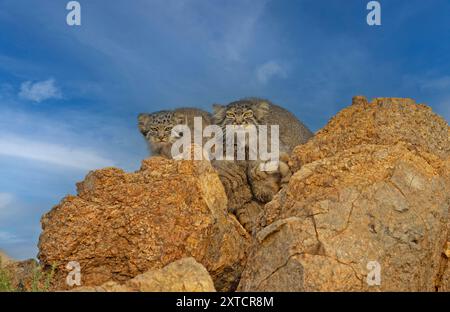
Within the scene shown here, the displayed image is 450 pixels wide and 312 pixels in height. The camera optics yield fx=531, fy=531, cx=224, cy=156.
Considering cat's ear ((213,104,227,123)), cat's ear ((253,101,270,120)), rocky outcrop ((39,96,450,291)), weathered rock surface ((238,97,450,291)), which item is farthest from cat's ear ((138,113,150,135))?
weathered rock surface ((238,97,450,291))

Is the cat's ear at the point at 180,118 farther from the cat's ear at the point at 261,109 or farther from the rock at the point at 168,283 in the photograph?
the rock at the point at 168,283

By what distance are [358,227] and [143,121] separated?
8.89 m

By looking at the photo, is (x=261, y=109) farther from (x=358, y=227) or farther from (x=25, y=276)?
(x=358, y=227)

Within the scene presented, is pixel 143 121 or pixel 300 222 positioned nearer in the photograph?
pixel 300 222

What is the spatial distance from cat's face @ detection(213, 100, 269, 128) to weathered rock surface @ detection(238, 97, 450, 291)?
471 cm

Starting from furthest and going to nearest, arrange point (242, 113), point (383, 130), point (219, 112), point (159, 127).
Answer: point (159, 127)
point (219, 112)
point (242, 113)
point (383, 130)

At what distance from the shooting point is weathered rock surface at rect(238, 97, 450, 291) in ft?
19.4

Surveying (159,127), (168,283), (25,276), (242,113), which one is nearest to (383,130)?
(242,113)

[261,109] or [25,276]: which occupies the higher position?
[261,109]

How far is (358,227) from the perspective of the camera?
6.25 metres

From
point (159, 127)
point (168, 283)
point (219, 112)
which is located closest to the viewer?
point (168, 283)

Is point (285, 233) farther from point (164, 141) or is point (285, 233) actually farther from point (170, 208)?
point (164, 141)

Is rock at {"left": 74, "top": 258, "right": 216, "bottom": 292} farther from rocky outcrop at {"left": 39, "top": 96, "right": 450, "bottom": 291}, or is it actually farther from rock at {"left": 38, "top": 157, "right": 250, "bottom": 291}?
rock at {"left": 38, "top": 157, "right": 250, "bottom": 291}

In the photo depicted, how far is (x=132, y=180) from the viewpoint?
28.3 ft
